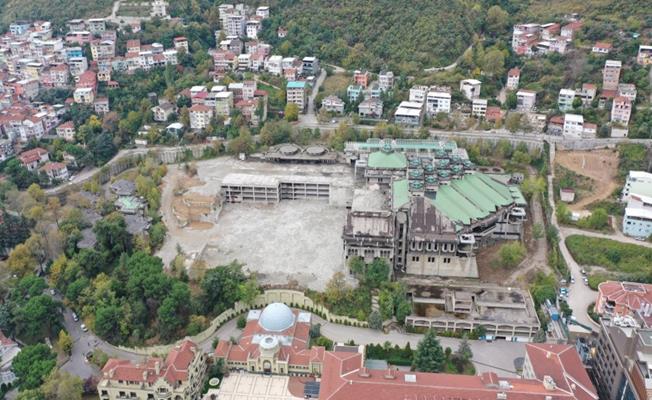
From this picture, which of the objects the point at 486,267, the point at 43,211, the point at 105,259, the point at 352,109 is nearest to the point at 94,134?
the point at 43,211

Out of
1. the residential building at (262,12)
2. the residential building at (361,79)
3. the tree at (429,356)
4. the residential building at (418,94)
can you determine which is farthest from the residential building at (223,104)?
the tree at (429,356)

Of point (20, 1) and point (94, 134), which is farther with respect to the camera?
point (20, 1)

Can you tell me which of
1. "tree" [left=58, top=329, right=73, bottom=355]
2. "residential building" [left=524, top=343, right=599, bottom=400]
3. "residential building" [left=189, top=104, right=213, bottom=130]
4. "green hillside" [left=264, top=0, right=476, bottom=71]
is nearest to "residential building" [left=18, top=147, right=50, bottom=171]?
"residential building" [left=189, top=104, right=213, bottom=130]

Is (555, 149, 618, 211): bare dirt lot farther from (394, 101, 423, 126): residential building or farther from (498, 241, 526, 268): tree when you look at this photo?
(394, 101, 423, 126): residential building

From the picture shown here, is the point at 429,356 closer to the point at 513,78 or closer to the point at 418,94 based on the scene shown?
the point at 418,94

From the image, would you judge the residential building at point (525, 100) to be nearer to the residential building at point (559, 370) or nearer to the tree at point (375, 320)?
the tree at point (375, 320)

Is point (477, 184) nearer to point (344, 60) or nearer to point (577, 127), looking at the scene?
point (577, 127)
